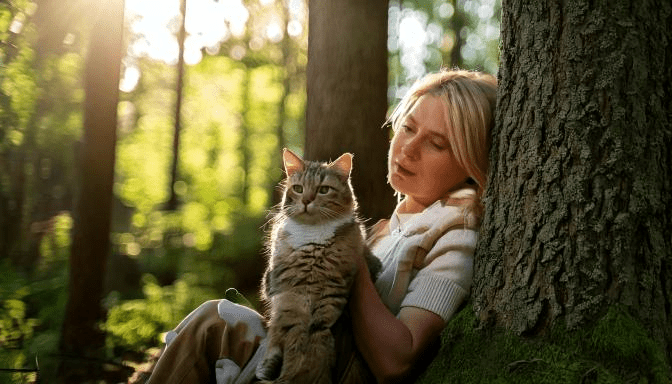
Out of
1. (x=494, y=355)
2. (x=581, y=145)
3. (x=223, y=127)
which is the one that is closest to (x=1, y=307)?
(x=494, y=355)

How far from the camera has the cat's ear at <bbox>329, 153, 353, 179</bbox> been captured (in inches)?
131

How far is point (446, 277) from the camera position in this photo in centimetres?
267

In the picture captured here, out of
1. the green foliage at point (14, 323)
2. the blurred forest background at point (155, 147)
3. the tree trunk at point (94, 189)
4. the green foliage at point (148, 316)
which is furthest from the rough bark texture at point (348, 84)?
the green foliage at point (148, 316)

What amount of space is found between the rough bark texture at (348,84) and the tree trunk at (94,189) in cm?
301

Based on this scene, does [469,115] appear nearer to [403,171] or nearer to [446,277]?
[403,171]

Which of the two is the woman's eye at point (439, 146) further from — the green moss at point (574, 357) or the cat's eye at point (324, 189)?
the green moss at point (574, 357)

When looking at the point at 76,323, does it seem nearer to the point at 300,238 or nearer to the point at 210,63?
the point at 300,238

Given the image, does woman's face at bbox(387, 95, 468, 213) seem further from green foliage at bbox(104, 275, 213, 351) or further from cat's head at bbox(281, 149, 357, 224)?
green foliage at bbox(104, 275, 213, 351)

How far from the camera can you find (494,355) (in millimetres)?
2350

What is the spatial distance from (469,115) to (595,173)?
79 centimetres

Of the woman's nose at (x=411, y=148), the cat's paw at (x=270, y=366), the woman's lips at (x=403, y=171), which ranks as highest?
the woman's nose at (x=411, y=148)

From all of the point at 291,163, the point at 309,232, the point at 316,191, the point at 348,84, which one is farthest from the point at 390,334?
the point at 348,84

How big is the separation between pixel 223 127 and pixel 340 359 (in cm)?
2175

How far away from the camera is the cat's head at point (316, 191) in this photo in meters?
3.07
